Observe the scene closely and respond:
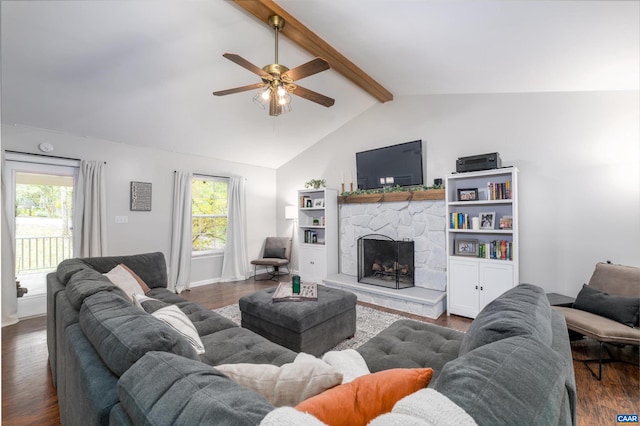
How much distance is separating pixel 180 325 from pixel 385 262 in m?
3.41

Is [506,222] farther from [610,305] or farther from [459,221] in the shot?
[610,305]

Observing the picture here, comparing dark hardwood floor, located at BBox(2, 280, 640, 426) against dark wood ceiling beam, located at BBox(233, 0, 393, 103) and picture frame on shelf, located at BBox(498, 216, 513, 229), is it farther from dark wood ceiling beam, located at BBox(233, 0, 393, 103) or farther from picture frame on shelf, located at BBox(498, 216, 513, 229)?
dark wood ceiling beam, located at BBox(233, 0, 393, 103)

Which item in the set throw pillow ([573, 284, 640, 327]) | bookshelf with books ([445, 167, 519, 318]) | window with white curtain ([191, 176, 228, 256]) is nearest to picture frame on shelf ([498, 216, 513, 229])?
bookshelf with books ([445, 167, 519, 318])

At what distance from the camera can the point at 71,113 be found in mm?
3457

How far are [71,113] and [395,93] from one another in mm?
4537

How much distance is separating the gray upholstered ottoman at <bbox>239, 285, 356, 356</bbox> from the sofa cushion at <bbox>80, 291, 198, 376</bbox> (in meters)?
1.34

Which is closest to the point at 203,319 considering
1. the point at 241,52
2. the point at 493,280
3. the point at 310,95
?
the point at 310,95

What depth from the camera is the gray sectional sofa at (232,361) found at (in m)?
0.68

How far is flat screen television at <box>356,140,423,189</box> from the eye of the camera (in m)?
4.28

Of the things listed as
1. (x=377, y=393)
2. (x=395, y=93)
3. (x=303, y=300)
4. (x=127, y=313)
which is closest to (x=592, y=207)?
(x=395, y=93)

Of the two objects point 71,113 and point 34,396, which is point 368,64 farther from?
point 34,396

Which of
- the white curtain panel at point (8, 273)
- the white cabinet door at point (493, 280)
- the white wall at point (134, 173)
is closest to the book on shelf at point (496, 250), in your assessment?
the white cabinet door at point (493, 280)

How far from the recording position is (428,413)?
615mm

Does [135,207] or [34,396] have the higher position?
[135,207]
